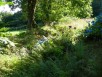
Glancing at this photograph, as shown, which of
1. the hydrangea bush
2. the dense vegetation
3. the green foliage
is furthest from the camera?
the hydrangea bush

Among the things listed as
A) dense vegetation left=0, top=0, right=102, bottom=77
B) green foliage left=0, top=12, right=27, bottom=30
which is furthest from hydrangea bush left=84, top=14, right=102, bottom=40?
green foliage left=0, top=12, right=27, bottom=30

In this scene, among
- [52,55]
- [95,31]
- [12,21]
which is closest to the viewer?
[12,21]

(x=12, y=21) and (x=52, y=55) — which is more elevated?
(x=12, y=21)

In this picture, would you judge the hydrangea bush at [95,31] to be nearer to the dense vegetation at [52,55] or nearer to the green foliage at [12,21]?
the dense vegetation at [52,55]

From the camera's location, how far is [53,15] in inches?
1026

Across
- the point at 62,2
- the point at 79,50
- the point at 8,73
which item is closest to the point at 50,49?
the point at 79,50

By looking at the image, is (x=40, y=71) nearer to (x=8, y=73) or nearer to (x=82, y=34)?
(x=8, y=73)

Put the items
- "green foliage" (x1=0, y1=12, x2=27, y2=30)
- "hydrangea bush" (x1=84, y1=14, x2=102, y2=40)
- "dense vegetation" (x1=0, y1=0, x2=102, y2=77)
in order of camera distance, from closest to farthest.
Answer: "green foliage" (x1=0, y1=12, x2=27, y2=30) < "dense vegetation" (x1=0, y1=0, x2=102, y2=77) < "hydrangea bush" (x1=84, y1=14, x2=102, y2=40)

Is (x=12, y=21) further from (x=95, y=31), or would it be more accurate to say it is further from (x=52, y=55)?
(x=95, y=31)

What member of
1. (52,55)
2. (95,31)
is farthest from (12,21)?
(95,31)

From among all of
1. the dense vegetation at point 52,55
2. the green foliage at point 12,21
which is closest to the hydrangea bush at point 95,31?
the dense vegetation at point 52,55

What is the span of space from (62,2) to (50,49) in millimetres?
17139

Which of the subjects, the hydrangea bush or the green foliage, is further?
the hydrangea bush

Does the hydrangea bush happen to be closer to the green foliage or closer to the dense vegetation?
the dense vegetation
